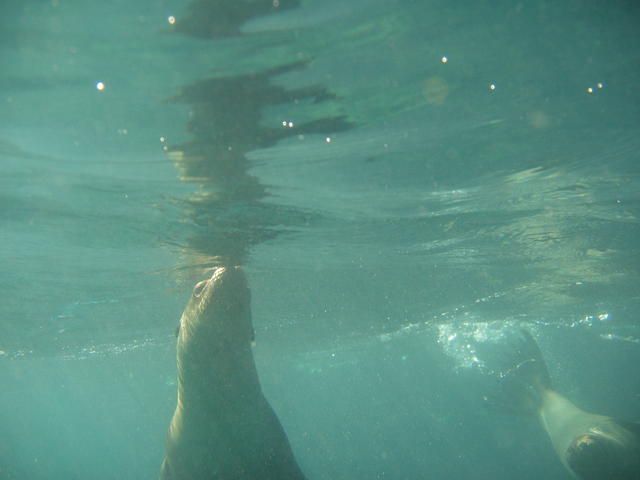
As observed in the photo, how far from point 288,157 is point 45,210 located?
5799mm

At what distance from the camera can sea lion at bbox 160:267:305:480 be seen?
605cm

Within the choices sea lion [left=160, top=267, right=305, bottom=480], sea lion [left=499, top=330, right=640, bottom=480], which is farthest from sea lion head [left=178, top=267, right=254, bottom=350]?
sea lion [left=499, top=330, right=640, bottom=480]

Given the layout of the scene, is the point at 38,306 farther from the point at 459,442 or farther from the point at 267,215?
the point at 459,442

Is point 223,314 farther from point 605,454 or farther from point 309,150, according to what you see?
point 605,454

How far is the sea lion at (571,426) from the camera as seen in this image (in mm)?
11776

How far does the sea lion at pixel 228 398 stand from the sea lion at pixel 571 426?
1076 cm

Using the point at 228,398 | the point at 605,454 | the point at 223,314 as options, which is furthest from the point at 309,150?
the point at 605,454

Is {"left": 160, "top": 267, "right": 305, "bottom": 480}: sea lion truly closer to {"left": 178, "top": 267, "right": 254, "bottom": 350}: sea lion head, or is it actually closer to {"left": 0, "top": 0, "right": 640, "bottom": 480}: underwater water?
{"left": 178, "top": 267, "right": 254, "bottom": 350}: sea lion head

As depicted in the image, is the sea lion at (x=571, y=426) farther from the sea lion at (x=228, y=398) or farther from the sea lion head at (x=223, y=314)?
the sea lion head at (x=223, y=314)

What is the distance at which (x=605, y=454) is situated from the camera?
1210 cm

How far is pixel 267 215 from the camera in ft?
33.3

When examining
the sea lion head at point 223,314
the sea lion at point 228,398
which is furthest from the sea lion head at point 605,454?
the sea lion head at point 223,314

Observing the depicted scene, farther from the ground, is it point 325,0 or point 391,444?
point 325,0

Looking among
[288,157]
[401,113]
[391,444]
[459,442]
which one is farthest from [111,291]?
[459,442]
